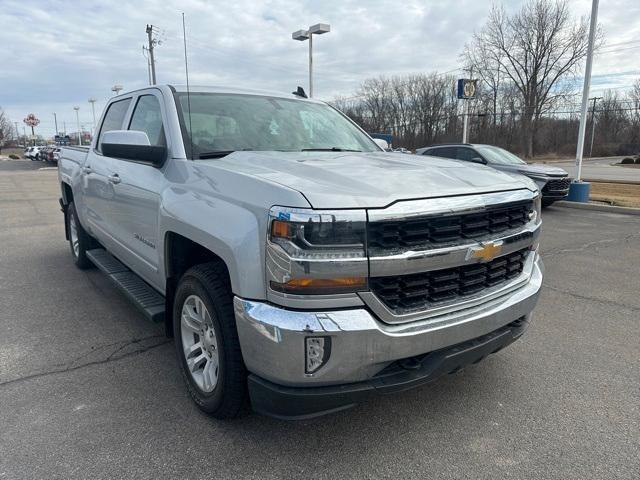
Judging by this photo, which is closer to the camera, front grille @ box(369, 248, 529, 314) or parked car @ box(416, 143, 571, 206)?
front grille @ box(369, 248, 529, 314)

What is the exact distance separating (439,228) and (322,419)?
1314 mm

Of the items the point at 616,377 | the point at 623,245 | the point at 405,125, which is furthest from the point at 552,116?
the point at 616,377

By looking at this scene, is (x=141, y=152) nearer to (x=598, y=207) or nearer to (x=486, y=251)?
(x=486, y=251)

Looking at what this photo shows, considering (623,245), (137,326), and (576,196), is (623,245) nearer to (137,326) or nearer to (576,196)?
(576,196)

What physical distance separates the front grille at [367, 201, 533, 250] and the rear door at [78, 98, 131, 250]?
2789mm

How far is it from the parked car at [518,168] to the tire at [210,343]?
10352 millimetres

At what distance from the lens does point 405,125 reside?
218 feet

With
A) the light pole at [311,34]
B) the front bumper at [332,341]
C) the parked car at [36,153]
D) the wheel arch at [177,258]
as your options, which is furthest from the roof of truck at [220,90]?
the parked car at [36,153]

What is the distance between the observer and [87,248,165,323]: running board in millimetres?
3289

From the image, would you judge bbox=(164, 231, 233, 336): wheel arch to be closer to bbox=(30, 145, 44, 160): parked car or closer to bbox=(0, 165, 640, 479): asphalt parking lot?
bbox=(0, 165, 640, 479): asphalt parking lot

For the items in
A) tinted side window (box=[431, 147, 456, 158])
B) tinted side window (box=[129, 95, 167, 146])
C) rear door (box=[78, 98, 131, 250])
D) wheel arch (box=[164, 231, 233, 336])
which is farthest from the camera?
tinted side window (box=[431, 147, 456, 158])

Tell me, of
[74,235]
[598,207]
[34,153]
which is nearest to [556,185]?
[598,207]

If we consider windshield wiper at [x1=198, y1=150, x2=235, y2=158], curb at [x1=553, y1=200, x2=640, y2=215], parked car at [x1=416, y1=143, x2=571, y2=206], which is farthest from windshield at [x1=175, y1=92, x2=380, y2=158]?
curb at [x1=553, y1=200, x2=640, y2=215]

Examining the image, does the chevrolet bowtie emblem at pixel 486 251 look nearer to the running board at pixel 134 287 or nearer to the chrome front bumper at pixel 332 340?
the chrome front bumper at pixel 332 340
